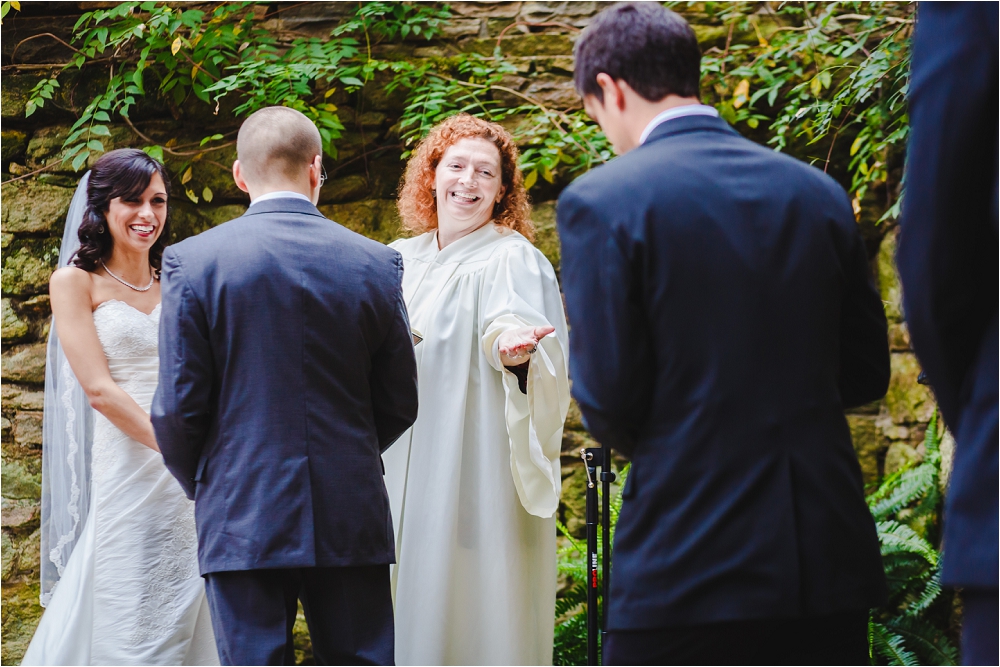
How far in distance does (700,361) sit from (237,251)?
1.04 m

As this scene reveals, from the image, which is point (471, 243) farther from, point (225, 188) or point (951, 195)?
point (951, 195)

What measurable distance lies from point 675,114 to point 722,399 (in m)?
0.49

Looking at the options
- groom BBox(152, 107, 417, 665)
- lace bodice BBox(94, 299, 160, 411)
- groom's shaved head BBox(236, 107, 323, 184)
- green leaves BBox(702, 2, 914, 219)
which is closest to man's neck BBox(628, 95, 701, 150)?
groom BBox(152, 107, 417, 665)

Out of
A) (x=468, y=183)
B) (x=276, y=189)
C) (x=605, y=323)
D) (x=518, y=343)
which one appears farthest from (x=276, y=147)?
(x=605, y=323)

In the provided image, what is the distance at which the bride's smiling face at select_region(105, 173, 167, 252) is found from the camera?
106 inches

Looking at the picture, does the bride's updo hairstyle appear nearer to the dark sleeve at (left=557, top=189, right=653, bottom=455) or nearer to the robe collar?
the robe collar

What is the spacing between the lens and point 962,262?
103 cm

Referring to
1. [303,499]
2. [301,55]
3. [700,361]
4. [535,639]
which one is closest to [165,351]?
[303,499]

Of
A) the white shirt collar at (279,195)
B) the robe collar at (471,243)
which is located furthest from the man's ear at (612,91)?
the robe collar at (471,243)

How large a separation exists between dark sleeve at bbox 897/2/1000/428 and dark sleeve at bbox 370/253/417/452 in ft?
4.00

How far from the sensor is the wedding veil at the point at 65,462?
2756mm

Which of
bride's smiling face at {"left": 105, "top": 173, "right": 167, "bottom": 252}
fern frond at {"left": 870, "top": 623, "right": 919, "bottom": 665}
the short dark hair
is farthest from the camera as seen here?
fern frond at {"left": 870, "top": 623, "right": 919, "bottom": 665}

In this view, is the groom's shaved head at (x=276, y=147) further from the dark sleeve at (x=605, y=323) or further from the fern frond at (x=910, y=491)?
the fern frond at (x=910, y=491)

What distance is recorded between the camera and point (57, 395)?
280cm
